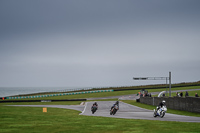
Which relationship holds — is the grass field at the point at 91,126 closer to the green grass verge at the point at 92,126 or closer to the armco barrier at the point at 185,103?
the green grass verge at the point at 92,126

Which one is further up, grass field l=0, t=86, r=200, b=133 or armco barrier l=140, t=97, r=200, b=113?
armco barrier l=140, t=97, r=200, b=113

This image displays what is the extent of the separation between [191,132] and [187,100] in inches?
782

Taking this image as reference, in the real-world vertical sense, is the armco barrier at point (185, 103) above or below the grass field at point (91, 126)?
above

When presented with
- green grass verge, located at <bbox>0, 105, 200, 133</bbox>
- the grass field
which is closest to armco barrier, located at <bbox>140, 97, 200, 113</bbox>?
the grass field

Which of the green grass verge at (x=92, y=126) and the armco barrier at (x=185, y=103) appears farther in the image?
the armco barrier at (x=185, y=103)

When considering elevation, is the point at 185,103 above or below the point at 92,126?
above

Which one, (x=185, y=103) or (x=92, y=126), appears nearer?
(x=92, y=126)

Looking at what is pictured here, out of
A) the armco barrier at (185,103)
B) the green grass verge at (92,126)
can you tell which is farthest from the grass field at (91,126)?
the armco barrier at (185,103)

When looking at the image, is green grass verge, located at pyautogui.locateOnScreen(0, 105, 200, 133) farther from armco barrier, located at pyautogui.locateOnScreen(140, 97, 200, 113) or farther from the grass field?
armco barrier, located at pyautogui.locateOnScreen(140, 97, 200, 113)

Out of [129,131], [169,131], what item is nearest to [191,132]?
[169,131]

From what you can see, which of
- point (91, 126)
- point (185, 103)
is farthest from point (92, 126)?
point (185, 103)

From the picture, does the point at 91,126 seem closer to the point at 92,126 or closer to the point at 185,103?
the point at 92,126

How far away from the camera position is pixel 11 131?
13406mm

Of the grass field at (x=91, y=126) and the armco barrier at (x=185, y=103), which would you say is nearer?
the grass field at (x=91, y=126)
